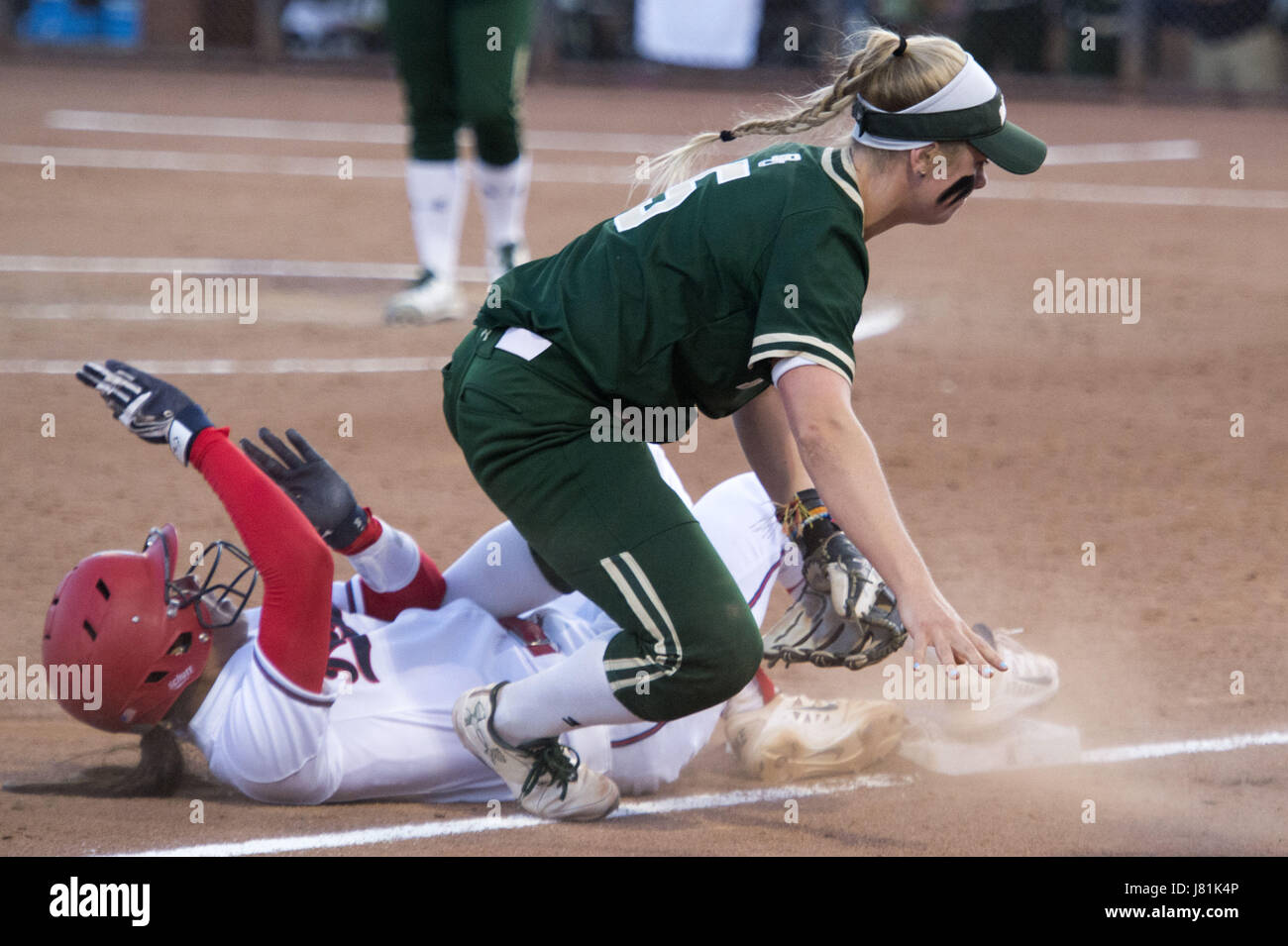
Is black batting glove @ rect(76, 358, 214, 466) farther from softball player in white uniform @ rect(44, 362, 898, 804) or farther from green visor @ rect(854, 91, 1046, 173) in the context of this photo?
green visor @ rect(854, 91, 1046, 173)

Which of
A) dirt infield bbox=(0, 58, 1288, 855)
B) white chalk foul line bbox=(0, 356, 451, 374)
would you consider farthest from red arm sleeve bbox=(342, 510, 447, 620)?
white chalk foul line bbox=(0, 356, 451, 374)

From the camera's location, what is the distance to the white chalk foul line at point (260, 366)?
6.52 m

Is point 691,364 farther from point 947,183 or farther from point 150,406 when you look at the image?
point 150,406

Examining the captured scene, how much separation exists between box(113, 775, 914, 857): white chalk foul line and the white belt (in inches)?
40.0

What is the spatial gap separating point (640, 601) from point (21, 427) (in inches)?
146

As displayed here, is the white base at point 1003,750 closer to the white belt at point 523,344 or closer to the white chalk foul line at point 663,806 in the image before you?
the white chalk foul line at point 663,806

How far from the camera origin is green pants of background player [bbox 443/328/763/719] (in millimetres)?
3002

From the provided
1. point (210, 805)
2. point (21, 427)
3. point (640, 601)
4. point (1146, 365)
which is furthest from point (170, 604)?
point (1146, 365)

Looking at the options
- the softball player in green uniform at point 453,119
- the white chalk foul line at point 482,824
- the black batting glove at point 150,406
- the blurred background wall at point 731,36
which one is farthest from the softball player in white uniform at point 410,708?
the blurred background wall at point 731,36

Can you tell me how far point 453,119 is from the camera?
743 cm

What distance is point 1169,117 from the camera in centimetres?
1434

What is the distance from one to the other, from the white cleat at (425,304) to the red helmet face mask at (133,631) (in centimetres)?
405

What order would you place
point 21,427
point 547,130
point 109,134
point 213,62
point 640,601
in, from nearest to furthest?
point 640,601, point 21,427, point 109,134, point 547,130, point 213,62

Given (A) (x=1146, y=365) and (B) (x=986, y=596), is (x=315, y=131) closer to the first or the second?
(A) (x=1146, y=365)
